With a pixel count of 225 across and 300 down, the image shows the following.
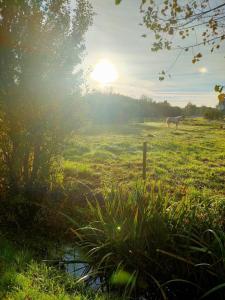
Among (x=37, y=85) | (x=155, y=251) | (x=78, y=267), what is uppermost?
(x=37, y=85)

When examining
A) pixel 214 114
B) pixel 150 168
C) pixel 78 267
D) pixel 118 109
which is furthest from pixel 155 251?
pixel 214 114

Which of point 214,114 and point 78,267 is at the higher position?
point 214,114

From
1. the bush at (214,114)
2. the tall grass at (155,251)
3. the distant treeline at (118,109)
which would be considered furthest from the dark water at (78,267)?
the bush at (214,114)

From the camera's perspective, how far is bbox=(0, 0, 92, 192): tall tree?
307 inches

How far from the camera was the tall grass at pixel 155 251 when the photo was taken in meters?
5.38

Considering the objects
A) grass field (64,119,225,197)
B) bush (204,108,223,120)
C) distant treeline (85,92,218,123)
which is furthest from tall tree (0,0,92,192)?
bush (204,108,223,120)

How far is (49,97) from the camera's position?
8.15 m

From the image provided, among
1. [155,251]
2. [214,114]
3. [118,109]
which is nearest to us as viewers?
[155,251]

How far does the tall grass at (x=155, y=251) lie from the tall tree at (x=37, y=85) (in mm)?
2511

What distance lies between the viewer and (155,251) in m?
5.91

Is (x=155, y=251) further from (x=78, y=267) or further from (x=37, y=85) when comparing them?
(x=37, y=85)

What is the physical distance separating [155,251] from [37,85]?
4.44 m

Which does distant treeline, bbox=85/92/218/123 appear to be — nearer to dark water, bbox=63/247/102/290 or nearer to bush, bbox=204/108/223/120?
bush, bbox=204/108/223/120

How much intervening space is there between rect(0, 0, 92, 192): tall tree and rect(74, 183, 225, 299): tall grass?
98.9 inches
